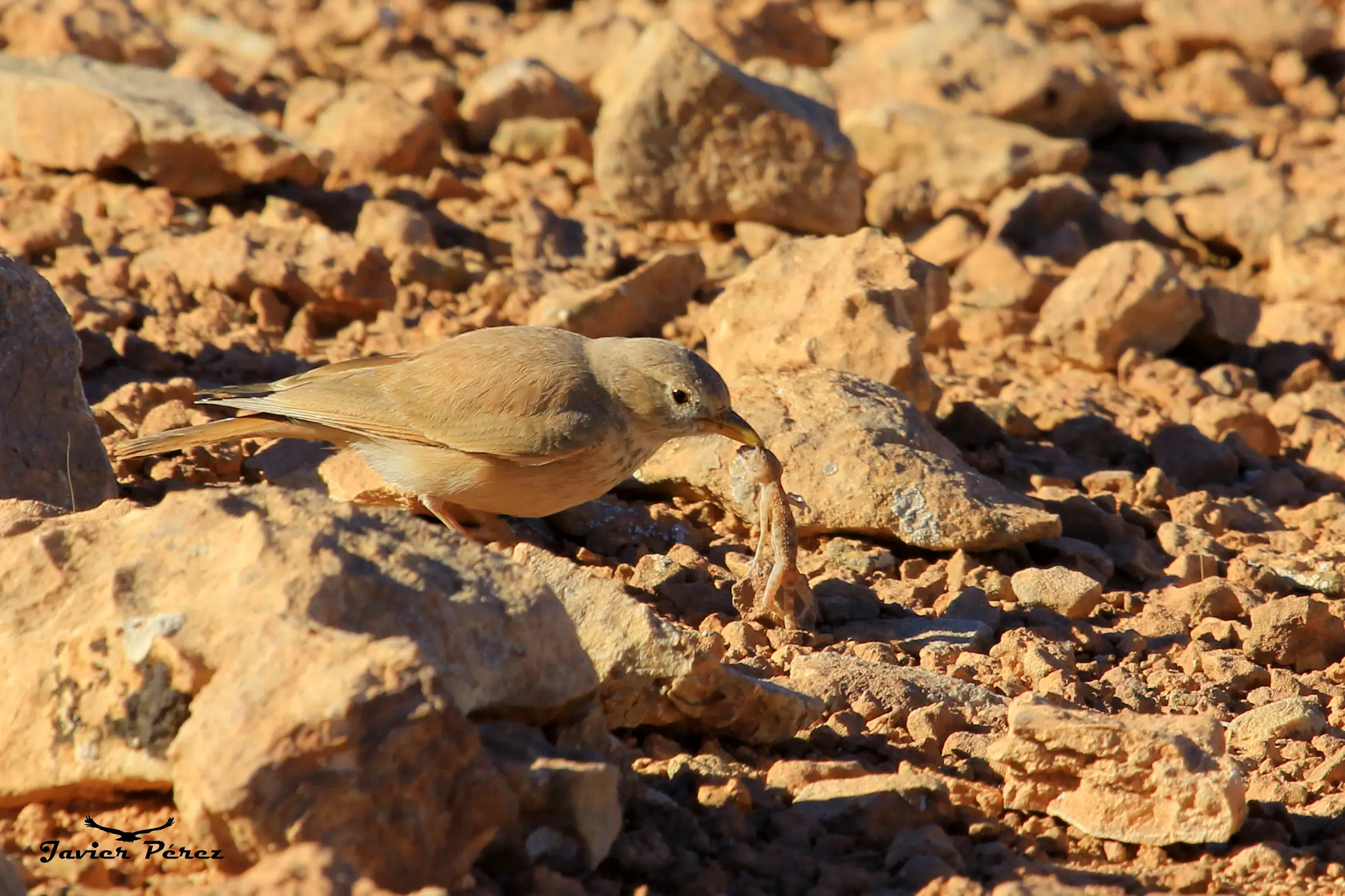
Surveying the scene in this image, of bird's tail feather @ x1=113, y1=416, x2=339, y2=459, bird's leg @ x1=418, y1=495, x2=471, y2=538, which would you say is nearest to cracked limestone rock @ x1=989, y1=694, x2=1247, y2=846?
bird's leg @ x1=418, y1=495, x2=471, y2=538

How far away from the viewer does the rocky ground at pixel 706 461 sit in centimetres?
341

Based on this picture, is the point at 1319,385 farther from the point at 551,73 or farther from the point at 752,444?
the point at 551,73

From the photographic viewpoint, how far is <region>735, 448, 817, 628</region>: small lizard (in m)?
5.43

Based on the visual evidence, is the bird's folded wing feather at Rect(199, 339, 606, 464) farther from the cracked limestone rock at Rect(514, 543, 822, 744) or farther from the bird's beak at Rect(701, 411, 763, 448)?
the cracked limestone rock at Rect(514, 543, 822, 744)

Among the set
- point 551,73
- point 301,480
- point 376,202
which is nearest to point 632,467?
point 301,480

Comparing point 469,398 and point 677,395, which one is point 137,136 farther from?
point 677,395

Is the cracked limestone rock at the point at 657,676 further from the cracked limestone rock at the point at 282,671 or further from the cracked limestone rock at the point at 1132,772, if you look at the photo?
the cracked limestone rock at the point at 1132,772

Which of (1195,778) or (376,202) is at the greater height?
(1195,778)

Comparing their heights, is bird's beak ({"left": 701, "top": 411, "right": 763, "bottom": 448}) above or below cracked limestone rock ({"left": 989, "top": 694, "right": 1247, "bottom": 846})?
below

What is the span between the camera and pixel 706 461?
255 inches

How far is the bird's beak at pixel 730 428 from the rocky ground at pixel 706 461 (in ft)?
1.04

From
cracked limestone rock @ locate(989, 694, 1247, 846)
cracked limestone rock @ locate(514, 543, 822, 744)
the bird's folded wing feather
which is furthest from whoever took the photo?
the bird's folded wing feather

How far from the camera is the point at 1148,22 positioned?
42.1 ft

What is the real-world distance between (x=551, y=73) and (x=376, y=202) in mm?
2047
